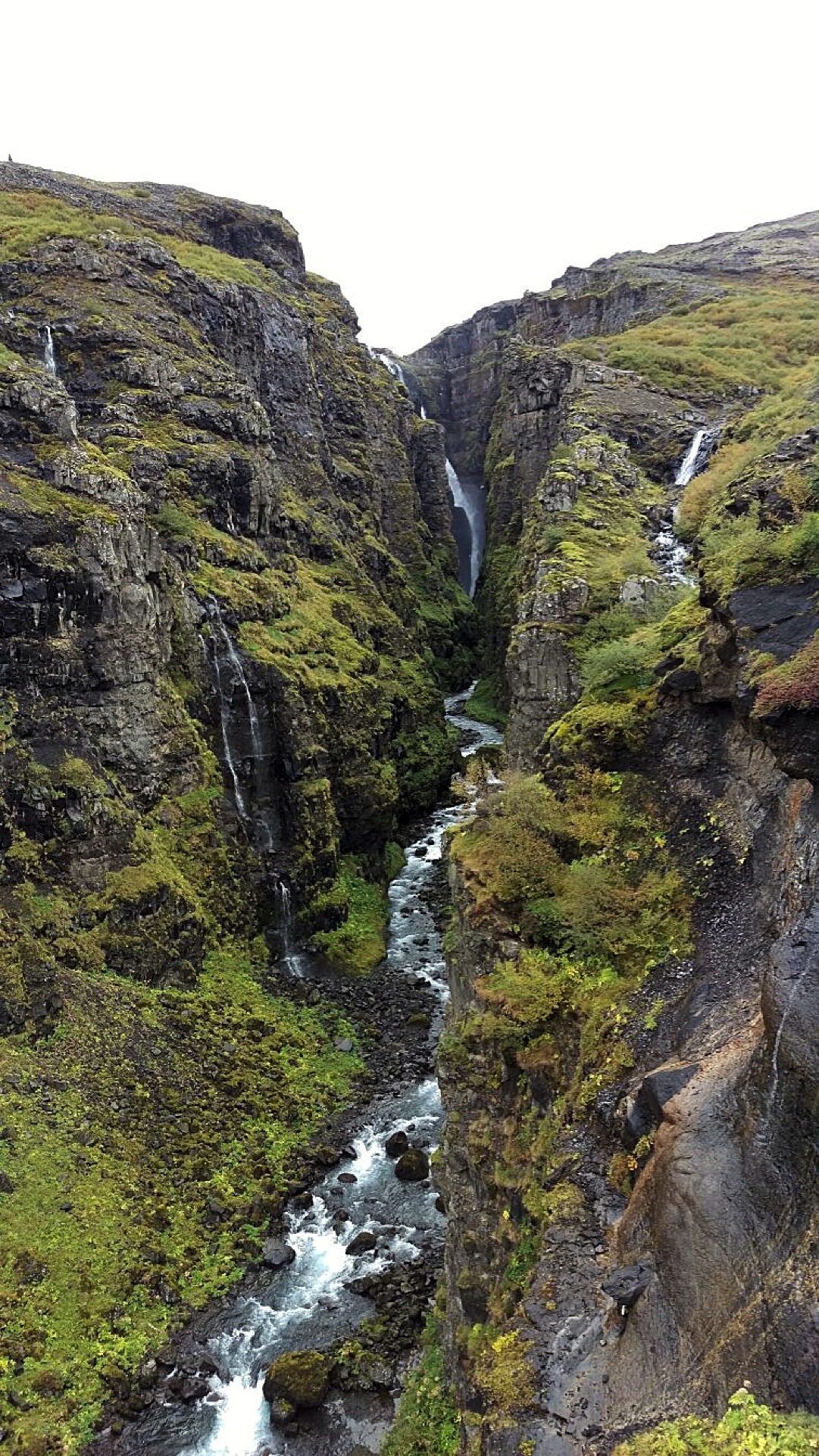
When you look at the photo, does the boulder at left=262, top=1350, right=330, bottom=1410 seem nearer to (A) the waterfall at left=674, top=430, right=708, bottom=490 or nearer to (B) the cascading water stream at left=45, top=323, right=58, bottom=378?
(A) the waterfall at left=674, top=430, right=708, bottom=490

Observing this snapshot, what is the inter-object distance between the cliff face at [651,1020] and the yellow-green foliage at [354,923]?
44.5 feet

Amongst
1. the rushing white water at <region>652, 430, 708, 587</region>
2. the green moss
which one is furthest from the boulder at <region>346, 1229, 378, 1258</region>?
the rushing white water at <region>652, 430, 708, 587</region>

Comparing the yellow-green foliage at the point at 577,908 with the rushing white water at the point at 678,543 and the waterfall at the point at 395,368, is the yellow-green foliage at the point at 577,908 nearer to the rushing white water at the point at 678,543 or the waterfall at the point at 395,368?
the rushing white water at the point at 678,543

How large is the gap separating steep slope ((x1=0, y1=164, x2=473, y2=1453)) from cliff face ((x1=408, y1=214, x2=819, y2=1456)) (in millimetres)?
10219

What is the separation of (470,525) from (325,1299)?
90261 millimetres

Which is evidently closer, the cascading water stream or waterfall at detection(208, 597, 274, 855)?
waterfall at detection(208, 597, 274, 855)

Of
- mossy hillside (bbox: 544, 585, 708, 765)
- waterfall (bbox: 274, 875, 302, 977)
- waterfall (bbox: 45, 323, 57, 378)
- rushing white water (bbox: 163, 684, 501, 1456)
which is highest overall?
waterfall (bbox: 45, 323, 57, 378)

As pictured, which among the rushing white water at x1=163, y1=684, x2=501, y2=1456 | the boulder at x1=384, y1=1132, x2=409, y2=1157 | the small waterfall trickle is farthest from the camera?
the boulder at x1=384, y1=1132, x2=409, y2=1157

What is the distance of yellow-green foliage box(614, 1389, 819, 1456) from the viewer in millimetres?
7023

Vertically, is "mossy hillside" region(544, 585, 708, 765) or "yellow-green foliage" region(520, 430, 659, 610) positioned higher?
"yellow-green foliage" region(520, 430, 659, 610)

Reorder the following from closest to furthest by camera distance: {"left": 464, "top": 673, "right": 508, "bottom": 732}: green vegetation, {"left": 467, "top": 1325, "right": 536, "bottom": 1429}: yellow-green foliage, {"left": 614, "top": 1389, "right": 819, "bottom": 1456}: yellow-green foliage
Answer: {"left": 614, "top": 1389, "right": 819, "bottom": 1456}: yellow-green foliage
{"left": 467, "top": 1325, "right": 536, "bottom": 1429}: yellow-green foliage
{"left": 464, "top": 673, "right": 508, "bottom": 732}: green vegetation

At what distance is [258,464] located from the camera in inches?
1812

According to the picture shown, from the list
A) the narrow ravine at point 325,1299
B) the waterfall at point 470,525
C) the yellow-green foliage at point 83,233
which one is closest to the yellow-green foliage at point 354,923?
the narrow ravine at point 325,1299

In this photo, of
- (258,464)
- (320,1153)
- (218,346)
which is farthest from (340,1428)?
(218,346)
